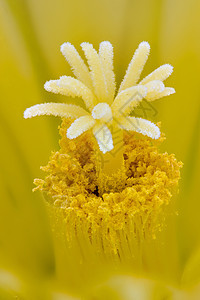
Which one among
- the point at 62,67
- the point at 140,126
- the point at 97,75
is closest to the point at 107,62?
the point at 97,75

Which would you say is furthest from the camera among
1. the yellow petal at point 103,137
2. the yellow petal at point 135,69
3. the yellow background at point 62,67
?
the yellow background at point 62,67

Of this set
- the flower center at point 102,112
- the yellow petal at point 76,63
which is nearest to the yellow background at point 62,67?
the yellow petal at point 76,63

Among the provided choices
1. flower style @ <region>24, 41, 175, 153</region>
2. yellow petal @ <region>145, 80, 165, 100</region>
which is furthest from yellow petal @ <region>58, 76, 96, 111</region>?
yellow petal @ <region>145, 80, 165, 100</region>

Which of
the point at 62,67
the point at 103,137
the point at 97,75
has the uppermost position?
the point at 62,67

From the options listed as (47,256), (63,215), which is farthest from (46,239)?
(63,215)

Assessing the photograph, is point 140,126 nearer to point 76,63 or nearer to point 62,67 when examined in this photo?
point 76,63

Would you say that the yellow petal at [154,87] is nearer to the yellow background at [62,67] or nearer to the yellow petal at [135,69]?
the yellow petal at [135,69]

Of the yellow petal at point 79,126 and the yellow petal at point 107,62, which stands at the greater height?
the yellow petal at point 107,62

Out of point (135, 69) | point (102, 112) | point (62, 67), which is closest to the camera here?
point (102, 112)
